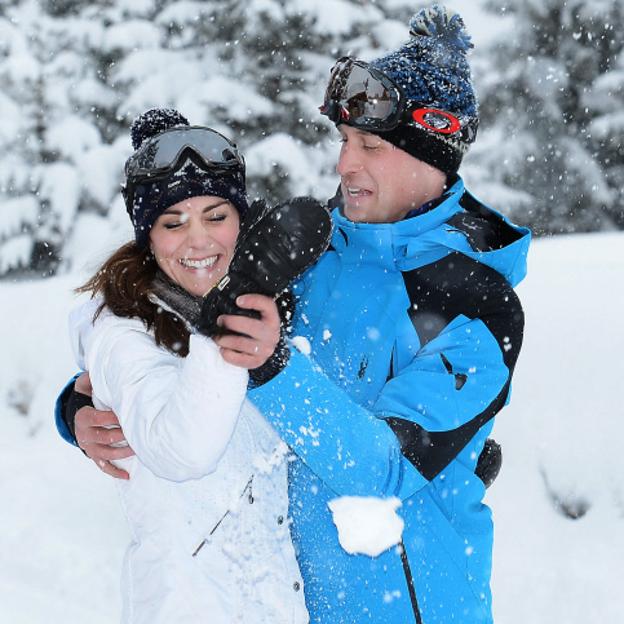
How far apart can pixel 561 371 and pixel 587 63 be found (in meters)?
11.6

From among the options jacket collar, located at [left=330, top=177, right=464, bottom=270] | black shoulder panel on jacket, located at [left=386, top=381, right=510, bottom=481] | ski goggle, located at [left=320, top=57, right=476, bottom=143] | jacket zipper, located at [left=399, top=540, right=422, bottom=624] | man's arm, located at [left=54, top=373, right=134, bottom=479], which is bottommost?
jacket zipper, located at [left=399, top=540, right=422, bottom=624]

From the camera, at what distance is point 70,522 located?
23.2 ft

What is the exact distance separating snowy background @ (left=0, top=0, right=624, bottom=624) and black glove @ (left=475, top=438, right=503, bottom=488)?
4.80ft

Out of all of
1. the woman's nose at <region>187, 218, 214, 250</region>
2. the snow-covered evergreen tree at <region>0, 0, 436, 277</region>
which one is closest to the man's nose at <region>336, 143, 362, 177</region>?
the woman's nose at <region>187, 218, 214, 250</region>

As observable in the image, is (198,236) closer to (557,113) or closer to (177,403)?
(177,403)

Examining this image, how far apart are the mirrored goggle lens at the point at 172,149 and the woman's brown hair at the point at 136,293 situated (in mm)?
275

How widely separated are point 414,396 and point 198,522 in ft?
2.27

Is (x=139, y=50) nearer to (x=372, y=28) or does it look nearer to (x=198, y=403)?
(x=372, y=28)

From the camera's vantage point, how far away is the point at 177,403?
6.30ft

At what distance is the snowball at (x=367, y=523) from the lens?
84.7 inches

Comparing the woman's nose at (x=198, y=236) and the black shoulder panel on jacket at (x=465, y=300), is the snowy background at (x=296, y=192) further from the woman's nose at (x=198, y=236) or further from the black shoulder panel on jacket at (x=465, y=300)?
the black shoulder panel on jacket at (x=465, y=300)

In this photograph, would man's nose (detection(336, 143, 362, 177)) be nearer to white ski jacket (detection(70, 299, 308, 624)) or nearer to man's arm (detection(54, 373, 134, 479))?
white ski jacket (detection(70, 299, 308, 624))

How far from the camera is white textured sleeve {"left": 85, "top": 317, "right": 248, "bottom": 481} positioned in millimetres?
1883

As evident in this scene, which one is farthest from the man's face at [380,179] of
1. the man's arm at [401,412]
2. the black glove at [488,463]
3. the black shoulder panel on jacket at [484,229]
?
the black glove at [488,463]
